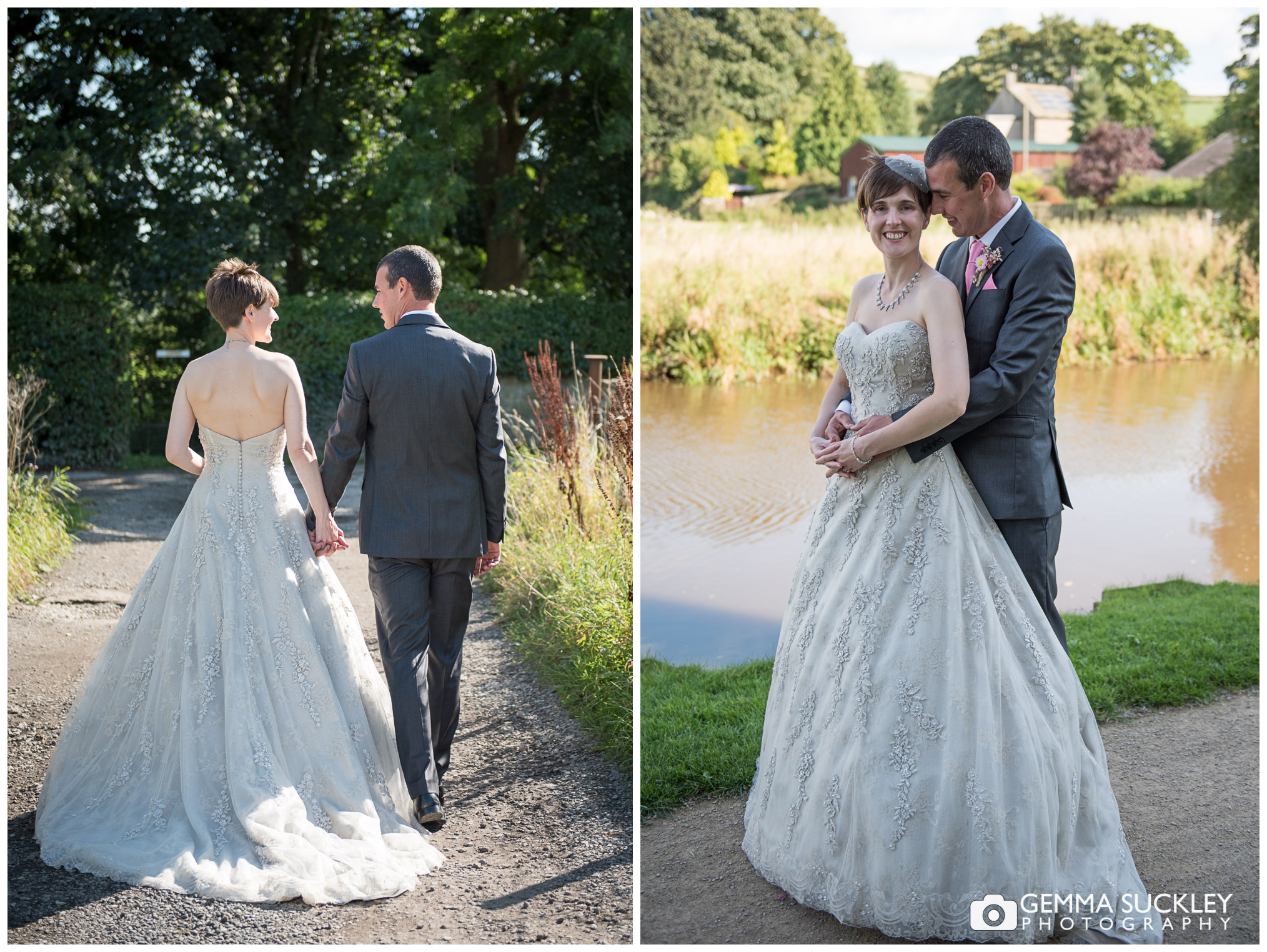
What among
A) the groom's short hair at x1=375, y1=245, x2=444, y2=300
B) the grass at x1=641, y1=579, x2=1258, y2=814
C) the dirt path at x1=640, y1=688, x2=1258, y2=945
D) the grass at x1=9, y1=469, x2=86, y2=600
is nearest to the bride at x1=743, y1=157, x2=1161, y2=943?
the dirt path at x1=640, y1=688, x2=1258, y2=945

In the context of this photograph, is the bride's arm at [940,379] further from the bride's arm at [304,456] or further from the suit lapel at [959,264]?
the bride's arm at [304,456]

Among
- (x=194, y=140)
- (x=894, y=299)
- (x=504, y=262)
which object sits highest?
(x=194, y=140)

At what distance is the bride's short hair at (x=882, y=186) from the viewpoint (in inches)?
107

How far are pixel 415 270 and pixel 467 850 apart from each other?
1880mm

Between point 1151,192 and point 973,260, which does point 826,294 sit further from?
point 973,260

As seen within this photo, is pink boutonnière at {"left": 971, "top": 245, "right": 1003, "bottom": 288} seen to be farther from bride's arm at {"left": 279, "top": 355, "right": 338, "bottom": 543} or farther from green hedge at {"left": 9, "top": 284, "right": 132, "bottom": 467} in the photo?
green hedge at {"left": 9, "top": 284, "right": 132, "bottom": 467}

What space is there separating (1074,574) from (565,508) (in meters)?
3.24

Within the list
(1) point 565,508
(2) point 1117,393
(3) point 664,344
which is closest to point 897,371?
(1) point 565,508

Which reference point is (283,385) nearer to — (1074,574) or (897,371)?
(897,371)

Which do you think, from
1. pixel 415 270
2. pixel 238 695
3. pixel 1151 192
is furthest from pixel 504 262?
pixel 238 695

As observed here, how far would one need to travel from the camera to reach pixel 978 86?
15.4m

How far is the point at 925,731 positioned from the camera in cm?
260

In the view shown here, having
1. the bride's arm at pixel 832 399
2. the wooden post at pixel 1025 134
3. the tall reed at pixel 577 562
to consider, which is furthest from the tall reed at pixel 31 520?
the wooden post at pixel 1025 134

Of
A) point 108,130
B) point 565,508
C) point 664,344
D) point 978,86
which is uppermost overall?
point 978,86
